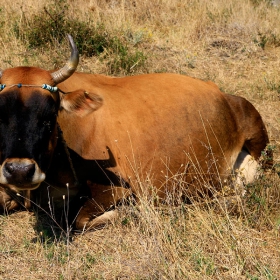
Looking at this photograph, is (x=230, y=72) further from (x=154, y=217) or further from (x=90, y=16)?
(x=154, y=217)

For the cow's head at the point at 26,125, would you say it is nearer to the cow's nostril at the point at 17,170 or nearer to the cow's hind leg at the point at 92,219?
the cow's nostril at the point at 17,170

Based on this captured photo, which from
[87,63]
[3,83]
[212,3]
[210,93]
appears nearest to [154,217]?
[3,83]

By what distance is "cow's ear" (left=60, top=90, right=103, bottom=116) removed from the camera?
4.78m

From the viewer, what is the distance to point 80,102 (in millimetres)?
4836

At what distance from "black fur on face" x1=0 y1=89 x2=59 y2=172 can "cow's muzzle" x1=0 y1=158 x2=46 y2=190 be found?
0.07 metres

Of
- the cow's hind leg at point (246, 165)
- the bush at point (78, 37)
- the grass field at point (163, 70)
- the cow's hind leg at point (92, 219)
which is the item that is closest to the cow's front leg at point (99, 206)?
the cow's hind leg at point (92, 219)

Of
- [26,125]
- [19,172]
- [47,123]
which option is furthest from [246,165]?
[19,172]

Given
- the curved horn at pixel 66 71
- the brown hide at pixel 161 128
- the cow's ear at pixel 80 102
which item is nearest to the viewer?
the curved horn at pixel 66 71

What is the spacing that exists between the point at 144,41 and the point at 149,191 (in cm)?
531

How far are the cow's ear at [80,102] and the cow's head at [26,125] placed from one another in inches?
Result: 6.1

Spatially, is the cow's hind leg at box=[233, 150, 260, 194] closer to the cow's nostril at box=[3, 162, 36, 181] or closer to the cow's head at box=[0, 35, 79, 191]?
the cow's head at box=[0, 35, 79, 191]

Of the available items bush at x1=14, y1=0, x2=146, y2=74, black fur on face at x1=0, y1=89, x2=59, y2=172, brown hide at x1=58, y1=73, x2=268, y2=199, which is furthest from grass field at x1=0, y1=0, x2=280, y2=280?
black fur on face at x1=0, y1=89, x2=59, y2=172

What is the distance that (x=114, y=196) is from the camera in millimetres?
5230

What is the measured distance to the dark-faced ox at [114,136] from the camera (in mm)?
4238
